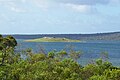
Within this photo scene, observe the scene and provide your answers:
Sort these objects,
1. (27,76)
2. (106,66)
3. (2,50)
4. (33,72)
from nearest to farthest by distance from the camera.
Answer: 1. (27,76)
2. (33,72)
3. (106,66)
4. (2,50)

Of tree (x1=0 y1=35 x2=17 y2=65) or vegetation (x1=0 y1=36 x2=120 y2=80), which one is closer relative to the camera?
vegetation (x1=0 y1=36 x2=120 y2=80)

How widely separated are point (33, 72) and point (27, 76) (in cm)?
235

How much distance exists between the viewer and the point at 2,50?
46781mm

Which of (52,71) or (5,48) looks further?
(5,48)

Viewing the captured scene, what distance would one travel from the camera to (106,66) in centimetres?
4300

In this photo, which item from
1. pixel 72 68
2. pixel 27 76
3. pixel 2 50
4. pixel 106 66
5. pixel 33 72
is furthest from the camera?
pixel 2 50

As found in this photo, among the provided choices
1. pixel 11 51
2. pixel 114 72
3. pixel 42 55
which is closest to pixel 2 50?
pixel 11 51

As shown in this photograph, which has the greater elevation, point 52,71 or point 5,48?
point 5,48

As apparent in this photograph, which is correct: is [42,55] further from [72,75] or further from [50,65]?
[72,75]

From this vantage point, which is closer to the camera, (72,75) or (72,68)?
(72,75)

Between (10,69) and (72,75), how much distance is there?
6662mm

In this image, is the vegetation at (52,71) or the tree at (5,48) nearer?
the vegetation at (52,71)

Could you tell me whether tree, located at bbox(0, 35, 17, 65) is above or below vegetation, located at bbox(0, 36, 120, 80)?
above

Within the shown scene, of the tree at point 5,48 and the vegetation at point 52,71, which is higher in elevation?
the tree at point 5,48
